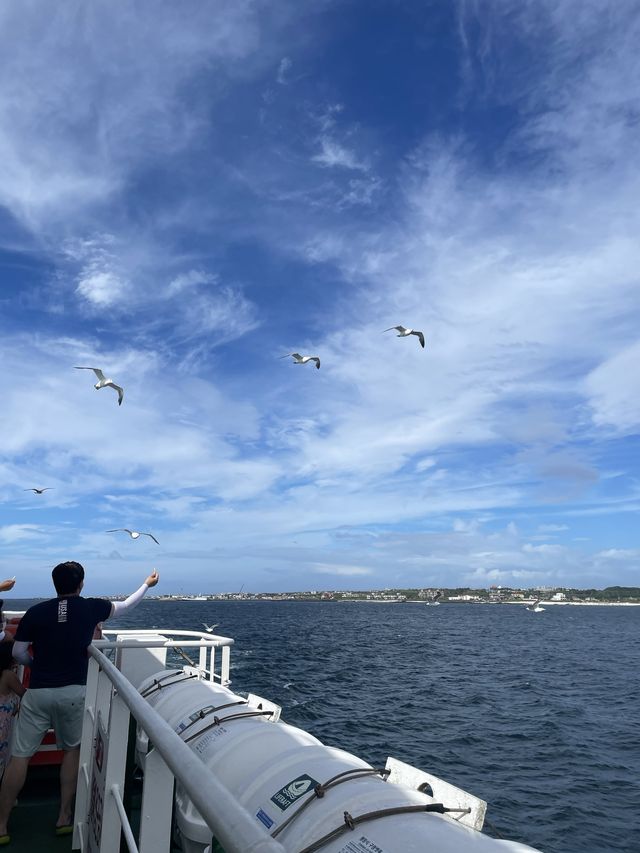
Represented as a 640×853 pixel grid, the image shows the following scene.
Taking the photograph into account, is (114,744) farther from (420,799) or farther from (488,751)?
(488,751)

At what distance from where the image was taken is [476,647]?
58.7 meters

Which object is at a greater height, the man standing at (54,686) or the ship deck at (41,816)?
the man standing at (54,686)

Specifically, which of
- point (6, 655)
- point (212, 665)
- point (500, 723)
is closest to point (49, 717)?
point (6, 655)

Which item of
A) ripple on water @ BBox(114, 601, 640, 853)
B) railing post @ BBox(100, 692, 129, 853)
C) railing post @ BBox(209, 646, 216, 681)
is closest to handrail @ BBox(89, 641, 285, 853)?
railing post @ BBox(100, 692, 129, 853)

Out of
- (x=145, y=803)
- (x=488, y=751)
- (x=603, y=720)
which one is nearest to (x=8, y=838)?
(x=145, y=803)

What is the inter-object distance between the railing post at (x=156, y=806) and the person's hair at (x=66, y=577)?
11.4 feet

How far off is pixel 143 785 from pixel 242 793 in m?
2.67

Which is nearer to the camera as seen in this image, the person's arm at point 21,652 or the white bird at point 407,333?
the person's arm at point 21,652

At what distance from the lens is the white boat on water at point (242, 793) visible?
6.24ft

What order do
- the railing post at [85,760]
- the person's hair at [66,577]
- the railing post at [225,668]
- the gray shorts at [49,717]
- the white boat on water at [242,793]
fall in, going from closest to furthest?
the white boat on water at [242,793] < the railing post at [85,760] < the gray shorts at [49,717] < the person's hair at [66,577] < the railing post at [225,668]

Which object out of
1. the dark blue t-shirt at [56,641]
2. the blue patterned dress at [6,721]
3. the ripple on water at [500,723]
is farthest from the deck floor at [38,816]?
the ripple on water at [500,723]

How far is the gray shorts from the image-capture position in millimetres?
5172

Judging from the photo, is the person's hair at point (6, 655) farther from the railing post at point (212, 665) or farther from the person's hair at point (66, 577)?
the railing post at point (212, 665)

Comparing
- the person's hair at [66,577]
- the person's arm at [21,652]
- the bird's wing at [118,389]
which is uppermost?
the bird's wing at [118,389]
